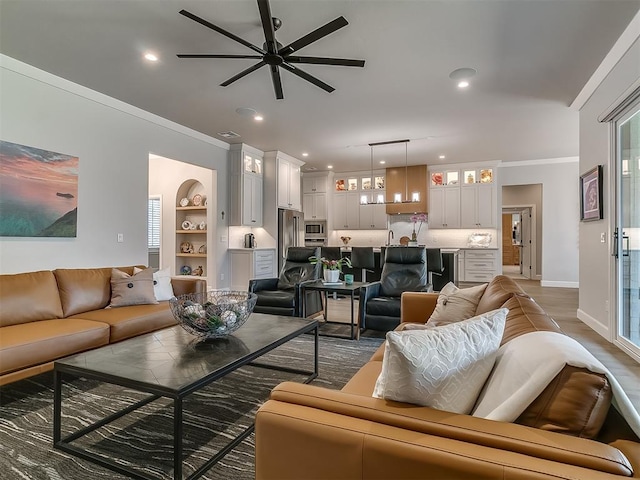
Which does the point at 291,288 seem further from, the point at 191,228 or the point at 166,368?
the point at 191,228

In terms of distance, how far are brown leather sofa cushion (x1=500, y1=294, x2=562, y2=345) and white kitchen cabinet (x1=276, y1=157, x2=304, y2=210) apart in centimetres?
585

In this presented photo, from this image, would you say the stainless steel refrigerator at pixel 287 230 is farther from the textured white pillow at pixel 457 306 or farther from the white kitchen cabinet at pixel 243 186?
the textured white pillow at pixel 457 306

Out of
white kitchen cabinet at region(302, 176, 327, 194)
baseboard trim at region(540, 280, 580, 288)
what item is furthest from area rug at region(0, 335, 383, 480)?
baseboard trim at region(540, 280, 580, 288)

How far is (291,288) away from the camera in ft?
14.8

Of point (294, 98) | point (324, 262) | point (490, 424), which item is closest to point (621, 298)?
point (324, 262)

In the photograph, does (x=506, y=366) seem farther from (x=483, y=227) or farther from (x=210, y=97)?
(x=483, y=227)

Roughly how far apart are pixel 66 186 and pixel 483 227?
7.83 meters

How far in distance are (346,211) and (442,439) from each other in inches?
333

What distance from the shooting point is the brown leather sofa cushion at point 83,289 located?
3172 mm

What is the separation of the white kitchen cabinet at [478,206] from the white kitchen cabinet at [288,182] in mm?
3888

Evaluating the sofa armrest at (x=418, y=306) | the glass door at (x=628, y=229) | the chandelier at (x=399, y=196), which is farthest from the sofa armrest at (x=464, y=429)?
the chandelier at (x=399, y=196)

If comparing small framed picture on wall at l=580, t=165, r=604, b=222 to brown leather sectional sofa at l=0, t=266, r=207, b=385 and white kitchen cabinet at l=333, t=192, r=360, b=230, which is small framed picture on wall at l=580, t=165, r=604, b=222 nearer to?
brown leather sectional sofa at l=0, t=266, r=207, b=385

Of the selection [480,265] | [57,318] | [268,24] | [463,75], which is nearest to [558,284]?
[480,265]

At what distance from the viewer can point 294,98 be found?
4.30m
